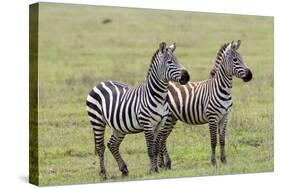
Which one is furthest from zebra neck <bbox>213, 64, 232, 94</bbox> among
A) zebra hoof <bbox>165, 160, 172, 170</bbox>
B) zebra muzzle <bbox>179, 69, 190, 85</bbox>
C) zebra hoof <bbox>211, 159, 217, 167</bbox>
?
zebra hoof <bbox>165, 160, 172, 170</bbox>

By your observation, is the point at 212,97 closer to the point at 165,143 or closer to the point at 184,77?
the point at 184,77

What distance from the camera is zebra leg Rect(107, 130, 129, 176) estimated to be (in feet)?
44.1

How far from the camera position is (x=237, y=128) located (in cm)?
1477

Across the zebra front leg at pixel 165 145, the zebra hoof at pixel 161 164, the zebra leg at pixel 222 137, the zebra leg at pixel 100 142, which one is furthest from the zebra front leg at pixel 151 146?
the zebra leg at pixel 222 137

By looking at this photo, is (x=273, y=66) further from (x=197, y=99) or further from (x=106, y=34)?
(x=106, y=34)

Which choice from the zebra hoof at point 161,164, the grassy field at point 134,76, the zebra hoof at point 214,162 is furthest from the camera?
the zebra hoof at point 214,162

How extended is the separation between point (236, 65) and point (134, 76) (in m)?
1.73

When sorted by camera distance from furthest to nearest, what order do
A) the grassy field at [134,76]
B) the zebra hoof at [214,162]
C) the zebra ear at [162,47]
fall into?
the zebra hoof at [214,162], the zebra ear at [162,47], the grassy field at [134,76]

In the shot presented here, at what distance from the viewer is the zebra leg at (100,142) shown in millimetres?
13328

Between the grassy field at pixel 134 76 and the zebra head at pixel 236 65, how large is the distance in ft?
1.27

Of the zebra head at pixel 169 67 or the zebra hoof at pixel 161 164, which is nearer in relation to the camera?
the zebra head at pixel 169 67

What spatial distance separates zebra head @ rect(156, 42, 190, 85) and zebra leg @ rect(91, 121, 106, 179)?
1.28 m

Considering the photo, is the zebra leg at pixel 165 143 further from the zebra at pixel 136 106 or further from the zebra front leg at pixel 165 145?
the zebra at pixel 136 106

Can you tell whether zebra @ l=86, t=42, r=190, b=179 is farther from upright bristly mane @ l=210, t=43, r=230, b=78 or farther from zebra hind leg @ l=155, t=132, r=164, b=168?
upright bristly mane @ l=210, t=43, r=230, b=78
